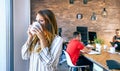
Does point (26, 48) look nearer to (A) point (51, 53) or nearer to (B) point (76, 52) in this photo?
(A) point (51, 53)

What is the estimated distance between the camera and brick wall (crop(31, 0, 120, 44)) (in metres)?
7.59

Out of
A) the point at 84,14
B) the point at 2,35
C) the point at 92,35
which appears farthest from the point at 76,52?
the point at 84,14

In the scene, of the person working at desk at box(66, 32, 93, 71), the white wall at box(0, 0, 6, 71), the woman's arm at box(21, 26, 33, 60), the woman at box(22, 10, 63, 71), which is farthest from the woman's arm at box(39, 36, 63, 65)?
the person working at desk at box(66, 32, 93, 71)

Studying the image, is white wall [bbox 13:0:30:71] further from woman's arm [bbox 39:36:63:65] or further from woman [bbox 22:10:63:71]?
woman's arm [bbox 39:36:63:65]

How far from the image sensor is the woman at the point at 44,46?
5.46ft

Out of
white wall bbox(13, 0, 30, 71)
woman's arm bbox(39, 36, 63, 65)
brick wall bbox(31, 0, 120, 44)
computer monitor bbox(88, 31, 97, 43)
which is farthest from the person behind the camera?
brick wall bbox(31, 0, 120, 44)

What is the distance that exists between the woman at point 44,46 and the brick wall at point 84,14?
575cm

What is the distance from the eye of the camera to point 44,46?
167 cm

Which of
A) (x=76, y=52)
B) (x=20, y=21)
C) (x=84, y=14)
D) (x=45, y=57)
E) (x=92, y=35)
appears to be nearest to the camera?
(x=45, y=57)

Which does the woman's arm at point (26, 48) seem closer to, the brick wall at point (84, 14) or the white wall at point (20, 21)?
the white wall at point (20, 21)

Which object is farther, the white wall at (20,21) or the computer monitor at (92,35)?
the computer monitor at (92,35)

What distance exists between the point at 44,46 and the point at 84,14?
20.7 ft

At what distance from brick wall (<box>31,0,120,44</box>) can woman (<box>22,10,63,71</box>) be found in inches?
227

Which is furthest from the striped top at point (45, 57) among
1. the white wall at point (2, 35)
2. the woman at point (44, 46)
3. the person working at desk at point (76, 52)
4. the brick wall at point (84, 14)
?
the brick wall at point (84, 14)
